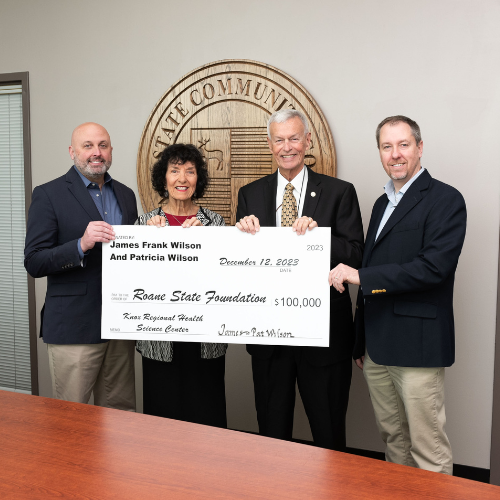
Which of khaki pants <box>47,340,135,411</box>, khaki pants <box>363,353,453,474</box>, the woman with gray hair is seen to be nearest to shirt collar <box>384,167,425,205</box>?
khaki pants <box>363,353,453,474</box>

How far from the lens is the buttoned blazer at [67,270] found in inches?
91.4

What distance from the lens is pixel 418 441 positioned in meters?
2.03

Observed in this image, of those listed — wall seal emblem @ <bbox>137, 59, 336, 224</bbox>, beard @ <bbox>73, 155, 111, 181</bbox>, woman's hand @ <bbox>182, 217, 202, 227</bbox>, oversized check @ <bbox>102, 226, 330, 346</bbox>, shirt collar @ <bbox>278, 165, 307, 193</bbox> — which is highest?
wall seal emblem @ <bbox>137, 59, 336, 224</bbox>

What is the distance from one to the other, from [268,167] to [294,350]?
4.12 ft

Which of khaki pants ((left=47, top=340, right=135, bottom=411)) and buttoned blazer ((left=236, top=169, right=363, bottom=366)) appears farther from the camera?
khaki pants ((left=47, top=340, right=135, bottom=411))

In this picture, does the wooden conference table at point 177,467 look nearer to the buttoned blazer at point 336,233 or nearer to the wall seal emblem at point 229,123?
the buttoned blazer at point 336,233

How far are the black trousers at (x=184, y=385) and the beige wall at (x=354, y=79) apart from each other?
91 cm

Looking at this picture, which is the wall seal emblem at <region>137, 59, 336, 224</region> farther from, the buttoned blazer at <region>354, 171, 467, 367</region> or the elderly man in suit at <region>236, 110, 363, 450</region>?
the buttoned blazer at <region>354, 171, 467, 367</region>

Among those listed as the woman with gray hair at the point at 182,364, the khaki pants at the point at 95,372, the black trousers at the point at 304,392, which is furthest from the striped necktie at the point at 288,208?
the khaki pants at the point at 95,372

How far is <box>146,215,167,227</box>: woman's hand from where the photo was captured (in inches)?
86.8

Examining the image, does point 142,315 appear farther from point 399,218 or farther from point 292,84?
point 292,84

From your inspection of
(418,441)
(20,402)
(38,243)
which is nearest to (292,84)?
(38,243)

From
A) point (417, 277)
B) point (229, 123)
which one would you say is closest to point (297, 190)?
point (417, 277)

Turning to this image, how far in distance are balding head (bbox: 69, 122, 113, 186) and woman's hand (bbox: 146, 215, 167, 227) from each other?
1.29ft
